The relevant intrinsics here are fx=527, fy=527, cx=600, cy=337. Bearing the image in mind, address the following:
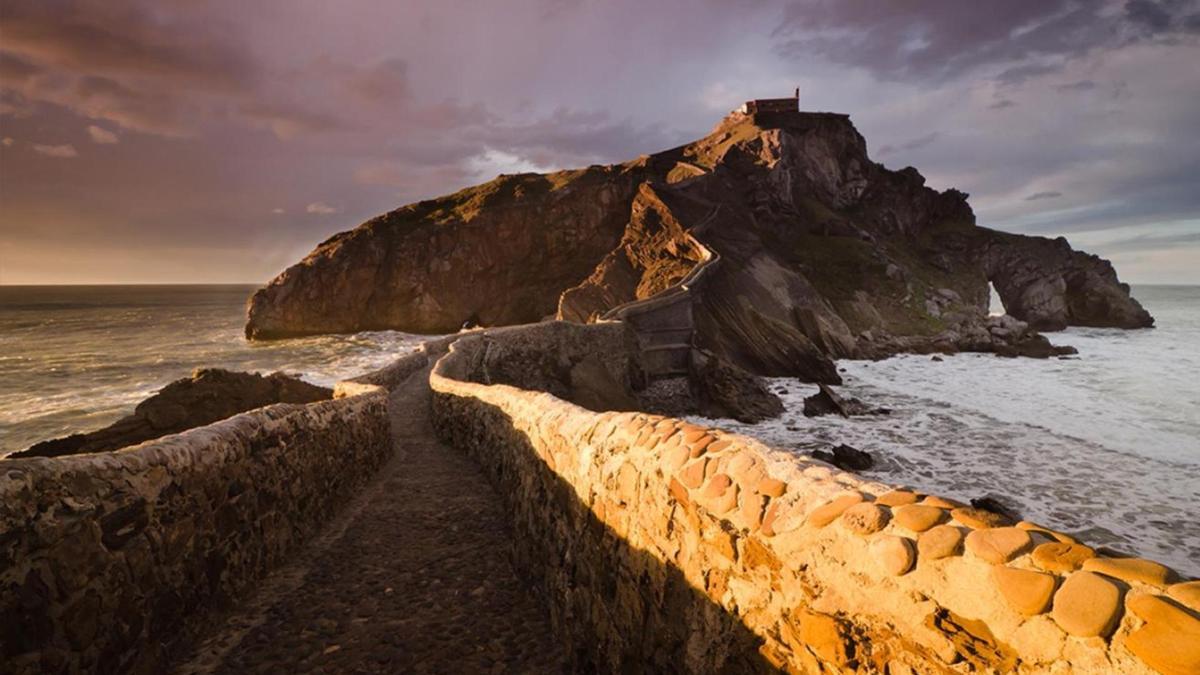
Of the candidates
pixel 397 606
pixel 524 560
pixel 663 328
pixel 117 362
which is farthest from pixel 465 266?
pixel 397 606


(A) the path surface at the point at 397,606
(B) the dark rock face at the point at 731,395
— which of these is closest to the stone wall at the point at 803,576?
(A) the path surface at the point at 397,606

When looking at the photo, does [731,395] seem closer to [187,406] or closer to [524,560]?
[187,406]

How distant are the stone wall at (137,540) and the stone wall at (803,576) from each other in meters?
3.29

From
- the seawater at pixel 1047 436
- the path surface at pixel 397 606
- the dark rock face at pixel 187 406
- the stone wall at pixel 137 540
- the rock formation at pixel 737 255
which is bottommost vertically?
the seawater at pixel 1047 436

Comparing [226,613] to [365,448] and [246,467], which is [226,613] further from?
[365,448]

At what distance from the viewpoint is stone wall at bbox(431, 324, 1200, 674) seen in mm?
1682

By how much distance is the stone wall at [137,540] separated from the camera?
10.9 feet

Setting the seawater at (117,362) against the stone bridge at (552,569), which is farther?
the seawater at (117,362)

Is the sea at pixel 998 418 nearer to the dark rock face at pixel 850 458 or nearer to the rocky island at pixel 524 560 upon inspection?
the dark rock face at pixel 850 458

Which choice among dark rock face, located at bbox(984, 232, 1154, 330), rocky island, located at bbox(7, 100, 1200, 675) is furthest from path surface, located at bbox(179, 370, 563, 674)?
dark rock face, located at bbox(984, 232, 1154, 330)

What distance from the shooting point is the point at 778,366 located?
3416 cm

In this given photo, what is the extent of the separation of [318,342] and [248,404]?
158 ft

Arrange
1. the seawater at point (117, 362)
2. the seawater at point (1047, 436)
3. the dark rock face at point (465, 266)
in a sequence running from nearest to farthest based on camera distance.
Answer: the seawater at point (1047, 436) → the seawater at point (117, 362) → the dark rock face at point (465, 266)

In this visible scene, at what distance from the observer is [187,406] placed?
1498cm
